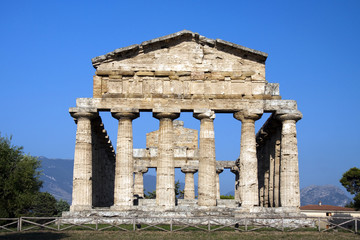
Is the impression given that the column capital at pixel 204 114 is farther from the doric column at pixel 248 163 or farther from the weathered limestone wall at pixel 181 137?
the weathered limestone wall at pixel 181 137

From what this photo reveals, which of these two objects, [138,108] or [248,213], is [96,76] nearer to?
[138,108]

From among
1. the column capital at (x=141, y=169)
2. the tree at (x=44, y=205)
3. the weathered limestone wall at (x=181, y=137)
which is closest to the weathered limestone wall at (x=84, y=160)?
the column capital at (x=141, y=169)

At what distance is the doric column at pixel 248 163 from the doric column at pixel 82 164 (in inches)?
406

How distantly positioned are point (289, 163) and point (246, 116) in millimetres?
4351

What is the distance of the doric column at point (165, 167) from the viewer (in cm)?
3341

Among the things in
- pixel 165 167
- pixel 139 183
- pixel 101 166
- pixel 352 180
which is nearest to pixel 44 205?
pixel 139 183

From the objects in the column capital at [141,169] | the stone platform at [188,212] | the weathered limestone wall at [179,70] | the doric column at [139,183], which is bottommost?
the stone platform at [188,212]

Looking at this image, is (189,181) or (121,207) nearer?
(121,207)

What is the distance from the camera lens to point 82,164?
34062mm

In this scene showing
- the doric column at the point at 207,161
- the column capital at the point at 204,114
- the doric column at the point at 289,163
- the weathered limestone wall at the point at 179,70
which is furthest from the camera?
the weathered limestone wall at the point at 179,70

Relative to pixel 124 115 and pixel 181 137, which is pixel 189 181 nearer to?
pixel 181 137

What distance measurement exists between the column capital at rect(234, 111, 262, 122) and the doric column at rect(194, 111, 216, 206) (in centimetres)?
179

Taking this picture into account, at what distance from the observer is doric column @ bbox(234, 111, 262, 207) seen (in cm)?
3359

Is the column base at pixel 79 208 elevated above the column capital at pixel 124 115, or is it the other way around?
the column capital at pixel 124 115
